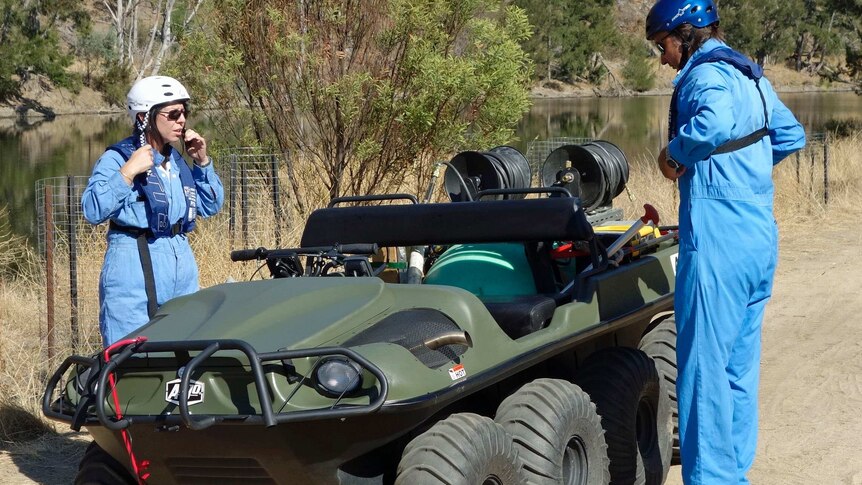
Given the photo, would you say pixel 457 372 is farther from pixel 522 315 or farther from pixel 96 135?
pixel 96 135

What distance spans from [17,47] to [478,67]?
4575 cm

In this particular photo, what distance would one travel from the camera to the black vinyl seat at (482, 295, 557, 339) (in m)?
4.89

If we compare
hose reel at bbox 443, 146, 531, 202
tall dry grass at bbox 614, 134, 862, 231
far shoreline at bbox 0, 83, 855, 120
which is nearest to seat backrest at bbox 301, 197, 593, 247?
hose reel at bbox 443, 146, 531, 202

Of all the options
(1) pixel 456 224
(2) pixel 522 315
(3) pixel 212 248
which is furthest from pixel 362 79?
(2) pixel 522 315

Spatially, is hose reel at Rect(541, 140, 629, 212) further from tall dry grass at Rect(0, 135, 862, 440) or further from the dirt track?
the dirt track

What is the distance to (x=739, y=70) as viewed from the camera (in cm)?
488

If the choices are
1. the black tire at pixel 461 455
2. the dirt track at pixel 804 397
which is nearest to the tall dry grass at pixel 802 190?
the dirt track at pixel 804 397

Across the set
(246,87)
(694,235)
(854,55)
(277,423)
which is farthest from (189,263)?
(854,55)

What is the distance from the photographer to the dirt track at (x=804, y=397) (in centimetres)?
600

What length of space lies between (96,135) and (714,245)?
3450 cm

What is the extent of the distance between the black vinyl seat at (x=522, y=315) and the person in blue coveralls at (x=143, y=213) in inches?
54.7

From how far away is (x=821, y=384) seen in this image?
745 centimetres

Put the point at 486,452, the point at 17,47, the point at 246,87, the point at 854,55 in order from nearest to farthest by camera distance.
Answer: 1. the point at 486,452
2. the point at 246,87
3. the point at 854,55
4. the point at 17,47

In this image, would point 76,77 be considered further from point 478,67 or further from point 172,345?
point 172,345
